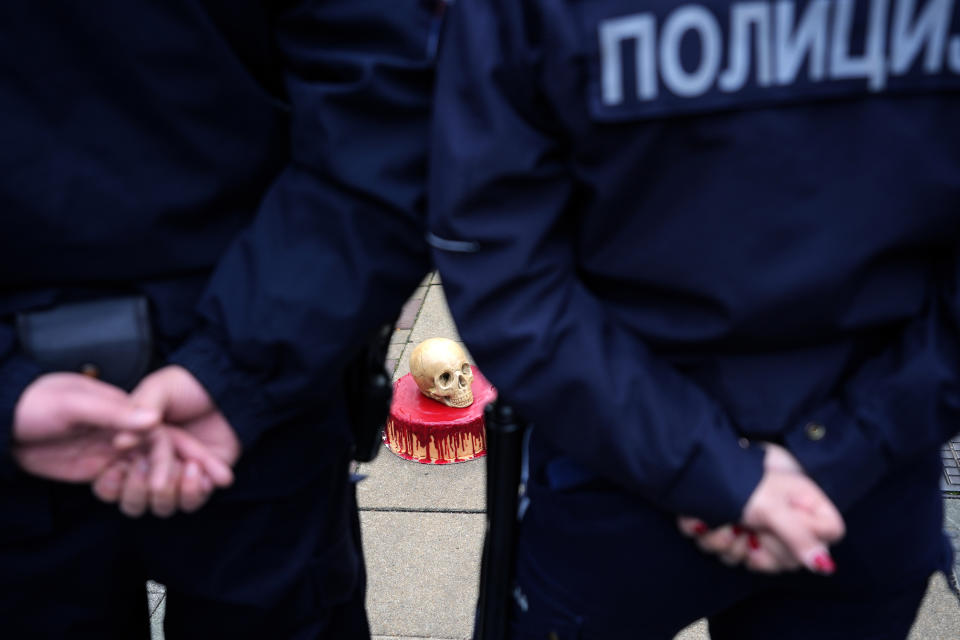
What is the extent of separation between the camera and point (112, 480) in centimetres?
132

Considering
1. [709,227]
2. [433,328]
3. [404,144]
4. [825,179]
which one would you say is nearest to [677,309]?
[709,227]

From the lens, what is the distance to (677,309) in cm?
122

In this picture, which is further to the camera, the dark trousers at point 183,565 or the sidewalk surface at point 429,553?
the sidewalk surface at point 429,553

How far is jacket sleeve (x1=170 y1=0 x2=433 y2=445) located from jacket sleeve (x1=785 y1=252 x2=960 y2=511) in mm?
667

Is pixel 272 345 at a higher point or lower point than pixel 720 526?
higher

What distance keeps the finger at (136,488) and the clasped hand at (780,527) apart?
80cm

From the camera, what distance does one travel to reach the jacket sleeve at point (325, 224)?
1267 millimetres

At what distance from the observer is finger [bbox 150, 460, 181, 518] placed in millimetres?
1278

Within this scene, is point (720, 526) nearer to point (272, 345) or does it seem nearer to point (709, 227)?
point (709, 227)

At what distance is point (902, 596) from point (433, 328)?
3.14m

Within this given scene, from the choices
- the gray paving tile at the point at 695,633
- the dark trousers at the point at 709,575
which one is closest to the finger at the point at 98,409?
the dark trousers at the point at 709,575

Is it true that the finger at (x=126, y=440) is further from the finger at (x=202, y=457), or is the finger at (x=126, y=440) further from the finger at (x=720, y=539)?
the finger at (x=720, y=539)

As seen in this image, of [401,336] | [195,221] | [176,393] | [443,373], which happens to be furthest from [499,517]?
[401,336]

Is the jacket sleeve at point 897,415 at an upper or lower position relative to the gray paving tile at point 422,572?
upper
